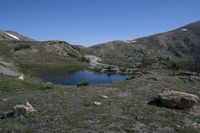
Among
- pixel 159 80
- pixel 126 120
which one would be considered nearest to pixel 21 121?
pixel 126 120

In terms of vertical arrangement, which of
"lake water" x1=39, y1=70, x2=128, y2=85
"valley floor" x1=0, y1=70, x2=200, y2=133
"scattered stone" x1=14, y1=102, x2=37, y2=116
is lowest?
"lake water" x1=39, y1=70, x2=128, y2=85

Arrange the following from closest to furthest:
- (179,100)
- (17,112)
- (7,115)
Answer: (17,112)
(7,115)
(179,100)

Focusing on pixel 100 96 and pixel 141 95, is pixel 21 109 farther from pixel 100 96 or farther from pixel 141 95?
pixel 141 95

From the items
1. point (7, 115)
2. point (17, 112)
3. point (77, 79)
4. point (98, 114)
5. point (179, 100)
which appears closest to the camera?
point (17, 112)

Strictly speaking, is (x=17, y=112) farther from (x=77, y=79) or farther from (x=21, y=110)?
(x=77, y=79)

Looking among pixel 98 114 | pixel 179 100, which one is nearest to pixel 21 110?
pixel 98 114

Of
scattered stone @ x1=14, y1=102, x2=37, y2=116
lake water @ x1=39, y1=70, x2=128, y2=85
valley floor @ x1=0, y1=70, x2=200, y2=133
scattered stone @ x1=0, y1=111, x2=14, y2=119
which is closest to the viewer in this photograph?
valley floor @ x1=0, y1=70, x2=200, y2=133

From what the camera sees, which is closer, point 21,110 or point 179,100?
point 21,110

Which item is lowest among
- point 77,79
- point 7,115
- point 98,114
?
point 77,79

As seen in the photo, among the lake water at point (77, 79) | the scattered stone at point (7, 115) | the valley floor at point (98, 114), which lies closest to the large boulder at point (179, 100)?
the valley floor at point (98, 114)

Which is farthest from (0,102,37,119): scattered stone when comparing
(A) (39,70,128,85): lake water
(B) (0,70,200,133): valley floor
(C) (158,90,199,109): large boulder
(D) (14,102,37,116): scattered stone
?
(A) (39,70,128,85): lake water

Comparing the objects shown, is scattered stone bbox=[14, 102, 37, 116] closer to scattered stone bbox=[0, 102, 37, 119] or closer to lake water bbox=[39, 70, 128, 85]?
scattered stone bbox=[0, 102, 37, 119]

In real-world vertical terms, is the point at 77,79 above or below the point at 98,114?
below

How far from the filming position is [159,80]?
49.7 m
